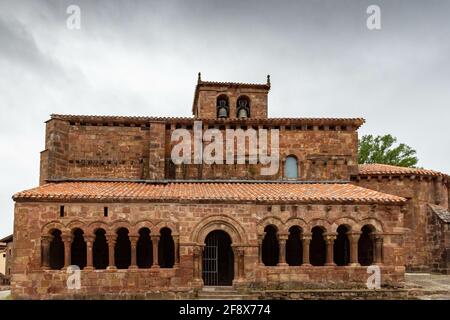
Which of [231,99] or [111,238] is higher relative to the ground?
[231,99]

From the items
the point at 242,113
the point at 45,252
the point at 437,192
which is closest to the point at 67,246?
the point at 45,252

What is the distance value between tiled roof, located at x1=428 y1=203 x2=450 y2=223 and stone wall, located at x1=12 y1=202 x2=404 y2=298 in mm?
4580

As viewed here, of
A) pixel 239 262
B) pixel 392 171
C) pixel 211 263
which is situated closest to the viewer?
pixel 239 262

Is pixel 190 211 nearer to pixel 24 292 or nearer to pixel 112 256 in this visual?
pixel 112 256

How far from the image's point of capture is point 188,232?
18875mm

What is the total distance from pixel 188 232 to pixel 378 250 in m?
7.74

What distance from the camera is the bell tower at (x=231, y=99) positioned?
83.2 feet

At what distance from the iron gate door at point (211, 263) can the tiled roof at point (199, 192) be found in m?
2.38

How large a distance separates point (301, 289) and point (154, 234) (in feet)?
20.2

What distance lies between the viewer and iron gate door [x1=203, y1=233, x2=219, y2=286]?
66.9ft

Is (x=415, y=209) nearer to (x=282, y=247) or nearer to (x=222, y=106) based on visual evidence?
(x=282, y=247)

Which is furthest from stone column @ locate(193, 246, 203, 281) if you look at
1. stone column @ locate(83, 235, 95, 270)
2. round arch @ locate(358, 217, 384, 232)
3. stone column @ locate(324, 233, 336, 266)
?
round arch @ locate(358, 217, 384, 232)

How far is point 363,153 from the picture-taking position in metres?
36.6

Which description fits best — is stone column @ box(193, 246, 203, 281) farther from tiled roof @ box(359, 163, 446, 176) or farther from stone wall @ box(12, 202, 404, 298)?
tiled roof @ box(359, 163, 446, 176)
